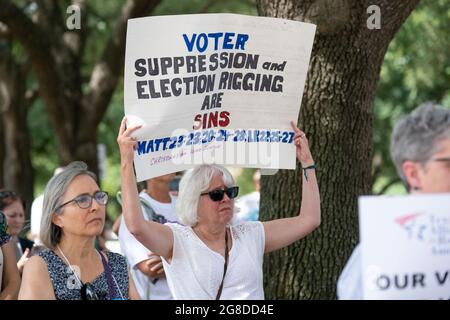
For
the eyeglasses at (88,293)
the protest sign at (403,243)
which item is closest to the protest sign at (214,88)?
the eyeglasses at (88,293)

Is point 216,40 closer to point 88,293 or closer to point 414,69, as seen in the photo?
point 88,293

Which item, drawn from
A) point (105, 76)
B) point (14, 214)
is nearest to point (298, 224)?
point (14, 214)

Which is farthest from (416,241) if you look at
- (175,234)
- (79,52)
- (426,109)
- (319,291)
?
(79,52)

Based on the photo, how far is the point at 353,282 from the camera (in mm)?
3795

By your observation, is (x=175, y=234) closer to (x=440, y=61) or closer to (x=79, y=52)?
(x=79, y=52)

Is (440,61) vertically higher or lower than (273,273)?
higher

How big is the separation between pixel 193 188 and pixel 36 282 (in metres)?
1.02

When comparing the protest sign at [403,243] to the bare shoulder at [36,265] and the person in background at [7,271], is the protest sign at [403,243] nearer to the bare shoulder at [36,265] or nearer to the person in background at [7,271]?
the bare shoulder at [36,265]

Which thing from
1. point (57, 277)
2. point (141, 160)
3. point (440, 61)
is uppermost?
point (440, 61)

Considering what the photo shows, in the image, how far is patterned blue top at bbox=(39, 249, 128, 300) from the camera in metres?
4.60

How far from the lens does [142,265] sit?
21.7ft

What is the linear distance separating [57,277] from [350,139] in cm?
285
